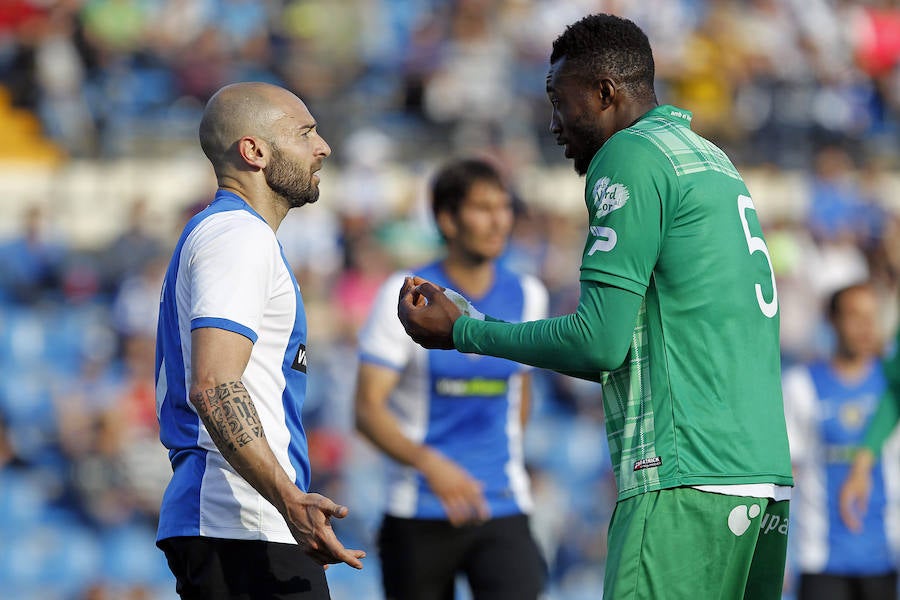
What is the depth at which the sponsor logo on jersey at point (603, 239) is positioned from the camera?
348 cm

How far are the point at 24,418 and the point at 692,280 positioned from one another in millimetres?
9614

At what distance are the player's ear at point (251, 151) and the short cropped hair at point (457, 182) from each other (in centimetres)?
228

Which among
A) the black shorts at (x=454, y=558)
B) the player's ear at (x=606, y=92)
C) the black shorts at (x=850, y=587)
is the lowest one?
the black shorts at (x=850, y=587)

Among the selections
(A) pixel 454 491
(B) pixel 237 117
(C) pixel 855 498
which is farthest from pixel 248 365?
(C) pixel 855 498

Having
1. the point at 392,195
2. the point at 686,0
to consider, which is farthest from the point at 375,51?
the point at 686,0

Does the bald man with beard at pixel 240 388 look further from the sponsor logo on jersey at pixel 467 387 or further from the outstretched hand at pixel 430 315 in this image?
the sponsor logo on jersey at pixel 467 387

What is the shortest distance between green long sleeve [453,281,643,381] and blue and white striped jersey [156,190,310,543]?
621 millimetres

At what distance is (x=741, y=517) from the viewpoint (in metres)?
3.58

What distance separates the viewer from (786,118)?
15344 millimetres

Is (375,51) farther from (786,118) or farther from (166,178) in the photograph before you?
(786,118)

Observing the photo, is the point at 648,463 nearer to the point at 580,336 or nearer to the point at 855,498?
the point at 580,336

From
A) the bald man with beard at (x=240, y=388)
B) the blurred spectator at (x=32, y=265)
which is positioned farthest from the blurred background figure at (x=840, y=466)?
the blurred spectator at (x=32, y=265)

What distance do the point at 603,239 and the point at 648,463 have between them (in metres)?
0.64

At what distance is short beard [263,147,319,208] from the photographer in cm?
408
